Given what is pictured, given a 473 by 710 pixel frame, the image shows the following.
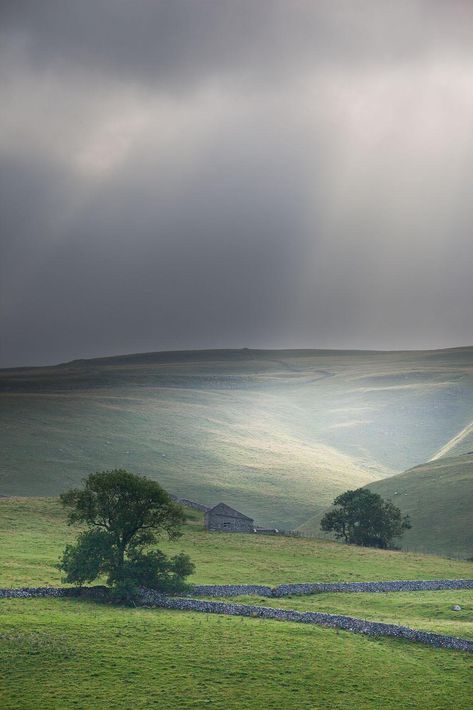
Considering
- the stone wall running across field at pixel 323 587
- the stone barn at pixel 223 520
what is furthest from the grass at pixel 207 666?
the stone barn at pixel 223 520

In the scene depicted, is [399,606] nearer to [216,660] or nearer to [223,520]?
[216,660]

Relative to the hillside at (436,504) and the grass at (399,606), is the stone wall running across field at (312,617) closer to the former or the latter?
the grass at (399,606)

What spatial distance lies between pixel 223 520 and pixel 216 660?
178ft

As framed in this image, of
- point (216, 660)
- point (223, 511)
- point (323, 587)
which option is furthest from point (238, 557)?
point (216, 660)

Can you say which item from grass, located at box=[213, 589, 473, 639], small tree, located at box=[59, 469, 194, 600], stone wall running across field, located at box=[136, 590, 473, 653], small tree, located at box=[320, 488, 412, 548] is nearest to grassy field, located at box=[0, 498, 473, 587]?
small tree, located at box=[59, 469, 194, 600]

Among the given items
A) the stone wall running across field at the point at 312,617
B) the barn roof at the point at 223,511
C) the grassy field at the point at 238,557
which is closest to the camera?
the stone wall running across field at the point at 312,617

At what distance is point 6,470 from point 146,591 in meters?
88.8

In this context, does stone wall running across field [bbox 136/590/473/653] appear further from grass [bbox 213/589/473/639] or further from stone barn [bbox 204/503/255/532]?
stone barn [bbox 204/503/255/532]

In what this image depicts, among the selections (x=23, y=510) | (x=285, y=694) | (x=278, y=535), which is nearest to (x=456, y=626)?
(x=285, y=694)

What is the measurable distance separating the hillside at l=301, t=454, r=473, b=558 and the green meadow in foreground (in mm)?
39935

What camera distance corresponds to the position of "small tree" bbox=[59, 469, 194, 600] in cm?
6525

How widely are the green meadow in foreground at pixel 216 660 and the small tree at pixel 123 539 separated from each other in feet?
11.4

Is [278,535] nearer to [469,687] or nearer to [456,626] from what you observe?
[456,626]

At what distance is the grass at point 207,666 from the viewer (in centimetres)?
4472
